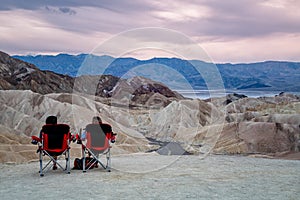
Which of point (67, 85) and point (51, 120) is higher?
point (67, 85)

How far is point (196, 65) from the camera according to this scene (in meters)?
16.1

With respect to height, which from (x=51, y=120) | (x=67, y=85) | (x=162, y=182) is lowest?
(x=162, y=182)

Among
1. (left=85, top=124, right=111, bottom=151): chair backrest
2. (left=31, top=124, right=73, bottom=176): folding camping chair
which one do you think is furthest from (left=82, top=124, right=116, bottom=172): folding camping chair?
(left=31, top=124, right=73, bottom=176): folding camping chair

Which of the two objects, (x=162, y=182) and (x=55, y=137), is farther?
Result: (x=55, y=137)

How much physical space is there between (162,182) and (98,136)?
98.4 inches

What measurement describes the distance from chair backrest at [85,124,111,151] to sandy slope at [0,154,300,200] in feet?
2.26

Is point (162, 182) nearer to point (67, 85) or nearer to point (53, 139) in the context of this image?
point (53, 139)

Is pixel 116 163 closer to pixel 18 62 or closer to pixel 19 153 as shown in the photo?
pixel 19 153

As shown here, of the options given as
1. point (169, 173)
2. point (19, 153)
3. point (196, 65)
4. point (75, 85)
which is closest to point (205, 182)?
point (169, 173)

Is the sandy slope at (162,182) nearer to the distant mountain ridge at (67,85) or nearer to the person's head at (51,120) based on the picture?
the person's head at (51,120)

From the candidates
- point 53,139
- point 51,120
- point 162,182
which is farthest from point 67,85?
point 162,182

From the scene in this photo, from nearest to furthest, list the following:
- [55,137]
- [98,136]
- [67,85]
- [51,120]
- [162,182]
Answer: [162,182] → [55,137] → [51,120] → [98,136] → [67,85]

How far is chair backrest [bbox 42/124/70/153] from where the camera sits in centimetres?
1068

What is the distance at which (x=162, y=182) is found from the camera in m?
9.60
